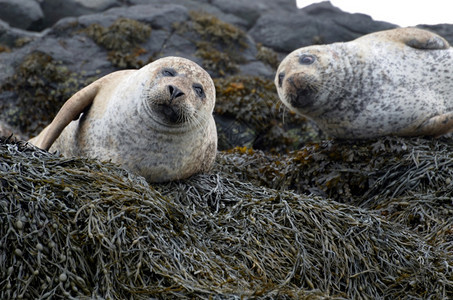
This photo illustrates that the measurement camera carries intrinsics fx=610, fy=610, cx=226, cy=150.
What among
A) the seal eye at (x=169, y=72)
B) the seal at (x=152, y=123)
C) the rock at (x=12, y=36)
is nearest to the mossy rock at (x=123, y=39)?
the rock at (x=12, y=36)

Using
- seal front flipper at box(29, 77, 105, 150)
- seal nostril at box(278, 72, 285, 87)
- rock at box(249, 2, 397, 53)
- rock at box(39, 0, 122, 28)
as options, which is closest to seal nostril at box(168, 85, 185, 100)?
seal front flipper at box(29, 77, 105, 150)

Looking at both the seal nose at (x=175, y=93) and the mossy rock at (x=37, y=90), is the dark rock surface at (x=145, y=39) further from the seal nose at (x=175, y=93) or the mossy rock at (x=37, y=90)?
the seal nose at (x=175, y=93)

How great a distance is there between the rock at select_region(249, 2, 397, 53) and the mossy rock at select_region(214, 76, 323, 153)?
346 centimetres

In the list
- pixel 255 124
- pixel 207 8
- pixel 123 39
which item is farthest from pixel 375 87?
pixel 207 8

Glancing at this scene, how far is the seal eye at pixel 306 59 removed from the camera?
5.62 meters

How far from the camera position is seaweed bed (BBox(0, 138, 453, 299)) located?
2.77 meters

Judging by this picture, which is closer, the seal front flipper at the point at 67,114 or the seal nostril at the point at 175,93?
the seal nostril at the point at 175,93

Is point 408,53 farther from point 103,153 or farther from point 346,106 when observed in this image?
point 103,153

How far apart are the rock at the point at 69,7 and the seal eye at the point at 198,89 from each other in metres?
7.84

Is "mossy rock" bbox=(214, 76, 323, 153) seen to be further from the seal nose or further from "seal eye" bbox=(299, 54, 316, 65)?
the seal nose

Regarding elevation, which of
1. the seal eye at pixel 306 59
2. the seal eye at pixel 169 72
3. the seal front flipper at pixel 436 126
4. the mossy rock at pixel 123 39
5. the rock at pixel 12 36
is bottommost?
the rock at pixel 12 36

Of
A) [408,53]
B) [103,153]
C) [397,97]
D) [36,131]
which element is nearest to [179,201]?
[103,153]

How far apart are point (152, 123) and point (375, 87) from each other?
2279mm

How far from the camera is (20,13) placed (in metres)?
11.3
